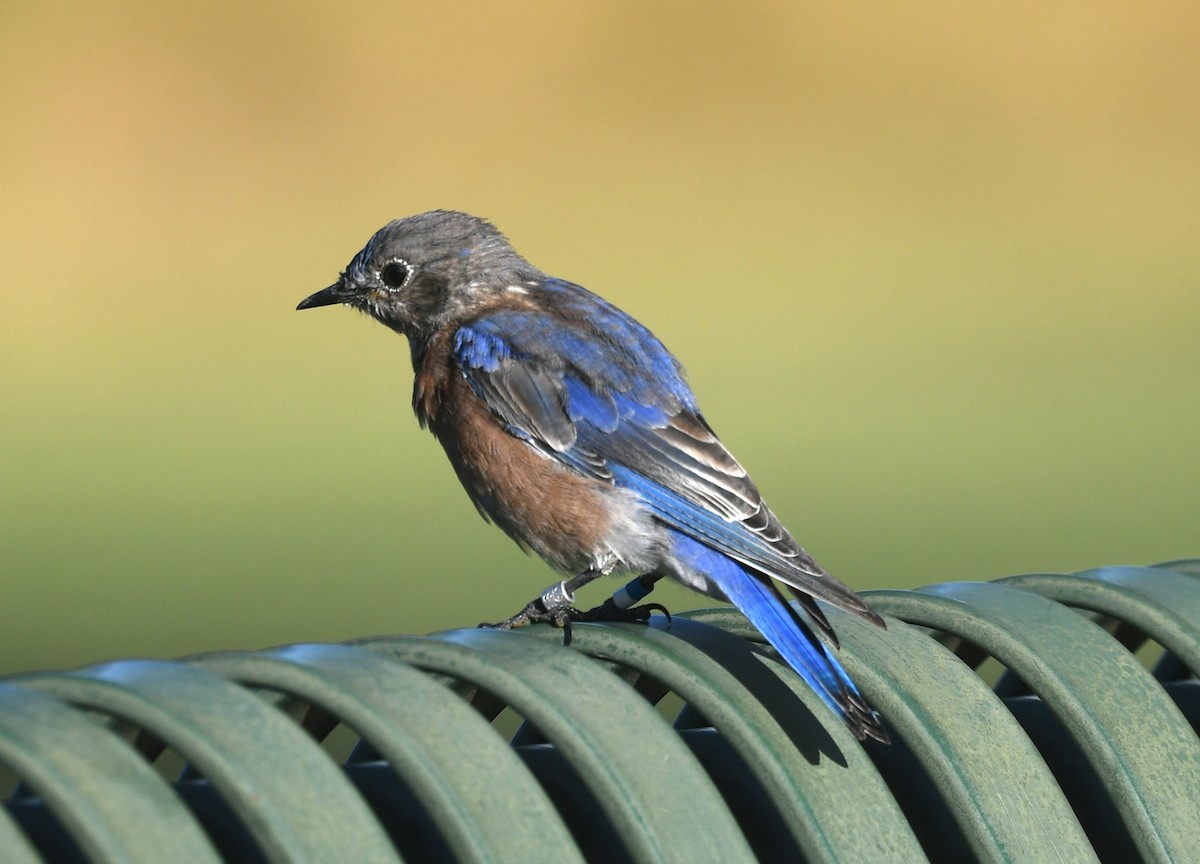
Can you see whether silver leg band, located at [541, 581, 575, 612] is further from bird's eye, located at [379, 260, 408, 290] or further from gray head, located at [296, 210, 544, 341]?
bird's eye, located at [379, 260, 408, 290]

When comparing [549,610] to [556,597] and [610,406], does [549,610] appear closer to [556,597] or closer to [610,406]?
[556,597]

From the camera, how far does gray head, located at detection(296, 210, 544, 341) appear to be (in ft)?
13.8

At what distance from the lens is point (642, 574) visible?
3.39 m

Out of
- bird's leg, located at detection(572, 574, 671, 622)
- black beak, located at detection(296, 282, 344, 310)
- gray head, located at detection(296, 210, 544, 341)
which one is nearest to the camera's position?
bird's leg, located at detection(572, 574, 671, 622)

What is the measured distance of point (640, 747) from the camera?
1815 mm

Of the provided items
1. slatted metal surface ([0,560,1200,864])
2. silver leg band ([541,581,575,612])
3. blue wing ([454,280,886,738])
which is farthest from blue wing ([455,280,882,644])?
slatted metal surface ([0,560,1200,864])

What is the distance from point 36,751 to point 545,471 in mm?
2146

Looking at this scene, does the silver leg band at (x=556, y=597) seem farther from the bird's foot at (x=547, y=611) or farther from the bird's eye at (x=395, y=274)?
the bird's eye at (x=395, y=274)

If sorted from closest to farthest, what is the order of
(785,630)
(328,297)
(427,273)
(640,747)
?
(640,747), (785,630), (427,273), (328,297)

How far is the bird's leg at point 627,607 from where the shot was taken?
305cm

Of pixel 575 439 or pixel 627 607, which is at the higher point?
pixel 575 439

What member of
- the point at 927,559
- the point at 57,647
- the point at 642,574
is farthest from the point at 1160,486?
the point at 642,574

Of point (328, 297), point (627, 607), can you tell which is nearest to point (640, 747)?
point (627, 607)

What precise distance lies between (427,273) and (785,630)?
6.89 feet
